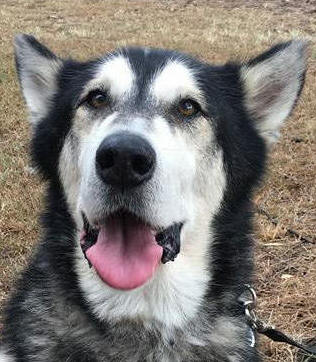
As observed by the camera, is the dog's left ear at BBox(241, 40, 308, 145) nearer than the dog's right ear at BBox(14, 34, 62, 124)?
Yes

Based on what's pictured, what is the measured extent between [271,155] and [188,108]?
5.39 feet

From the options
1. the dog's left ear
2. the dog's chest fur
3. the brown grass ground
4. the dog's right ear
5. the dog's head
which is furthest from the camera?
the brown grass ground

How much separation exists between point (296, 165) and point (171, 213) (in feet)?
12.5

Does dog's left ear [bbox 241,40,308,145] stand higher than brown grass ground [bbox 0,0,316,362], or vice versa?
dog's left ear [bbox 241,40,308,145]

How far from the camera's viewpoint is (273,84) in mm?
3479

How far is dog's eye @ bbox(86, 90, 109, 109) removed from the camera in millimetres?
3107

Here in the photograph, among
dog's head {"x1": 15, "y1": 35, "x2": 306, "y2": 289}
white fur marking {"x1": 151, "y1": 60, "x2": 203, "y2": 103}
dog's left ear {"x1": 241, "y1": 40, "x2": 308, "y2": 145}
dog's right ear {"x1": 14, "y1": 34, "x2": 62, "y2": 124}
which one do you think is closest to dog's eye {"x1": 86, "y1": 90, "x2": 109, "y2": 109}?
dog's head {"x1": 15, "y1": 35, "x2": 306, "y2": 289}

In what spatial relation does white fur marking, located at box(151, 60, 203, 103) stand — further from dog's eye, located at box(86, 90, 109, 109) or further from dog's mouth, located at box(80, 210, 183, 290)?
dog's mouth, located at box(80, 210, 183, 290)

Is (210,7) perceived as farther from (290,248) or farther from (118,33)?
(290,248)

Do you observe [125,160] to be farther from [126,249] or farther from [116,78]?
[116,78]

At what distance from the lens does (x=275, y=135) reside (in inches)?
139

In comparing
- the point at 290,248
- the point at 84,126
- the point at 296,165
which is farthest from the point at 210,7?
the point at 84,126

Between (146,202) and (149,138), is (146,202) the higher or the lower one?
the lower one

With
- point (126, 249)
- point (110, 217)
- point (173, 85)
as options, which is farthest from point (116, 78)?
point (126, 249)
